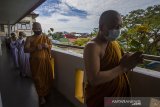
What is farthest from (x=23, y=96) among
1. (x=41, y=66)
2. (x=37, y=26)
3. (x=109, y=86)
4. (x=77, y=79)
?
(x=109, y=86)

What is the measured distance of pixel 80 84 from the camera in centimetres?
367

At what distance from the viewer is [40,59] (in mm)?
3896

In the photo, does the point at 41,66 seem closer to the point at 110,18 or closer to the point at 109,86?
the point at 109,86

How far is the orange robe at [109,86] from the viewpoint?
1.69m

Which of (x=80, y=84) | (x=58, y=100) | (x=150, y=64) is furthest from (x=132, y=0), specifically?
(x=58, y=100)

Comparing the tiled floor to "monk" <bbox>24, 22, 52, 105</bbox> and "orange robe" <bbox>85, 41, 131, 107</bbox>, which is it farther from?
"orange robe" <bbox>85, 41, 131, 107</bbox>

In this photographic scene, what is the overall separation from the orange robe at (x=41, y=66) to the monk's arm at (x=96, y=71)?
7.81 feet

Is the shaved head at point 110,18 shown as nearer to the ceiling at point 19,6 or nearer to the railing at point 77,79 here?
the railing at point 77,79

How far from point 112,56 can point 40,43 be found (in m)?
2.36

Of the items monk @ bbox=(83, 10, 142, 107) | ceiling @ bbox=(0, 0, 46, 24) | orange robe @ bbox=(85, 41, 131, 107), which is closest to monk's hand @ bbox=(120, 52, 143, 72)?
monk @ bbox=(83, 10, 142, 107)

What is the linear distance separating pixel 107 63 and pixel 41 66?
244cm

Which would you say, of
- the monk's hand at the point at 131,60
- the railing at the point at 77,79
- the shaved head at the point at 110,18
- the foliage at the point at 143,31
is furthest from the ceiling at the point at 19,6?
the monk's hand at the point at 131,60

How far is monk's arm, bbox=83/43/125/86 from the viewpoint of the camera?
158cm

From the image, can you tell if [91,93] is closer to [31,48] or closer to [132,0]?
[132,0]
